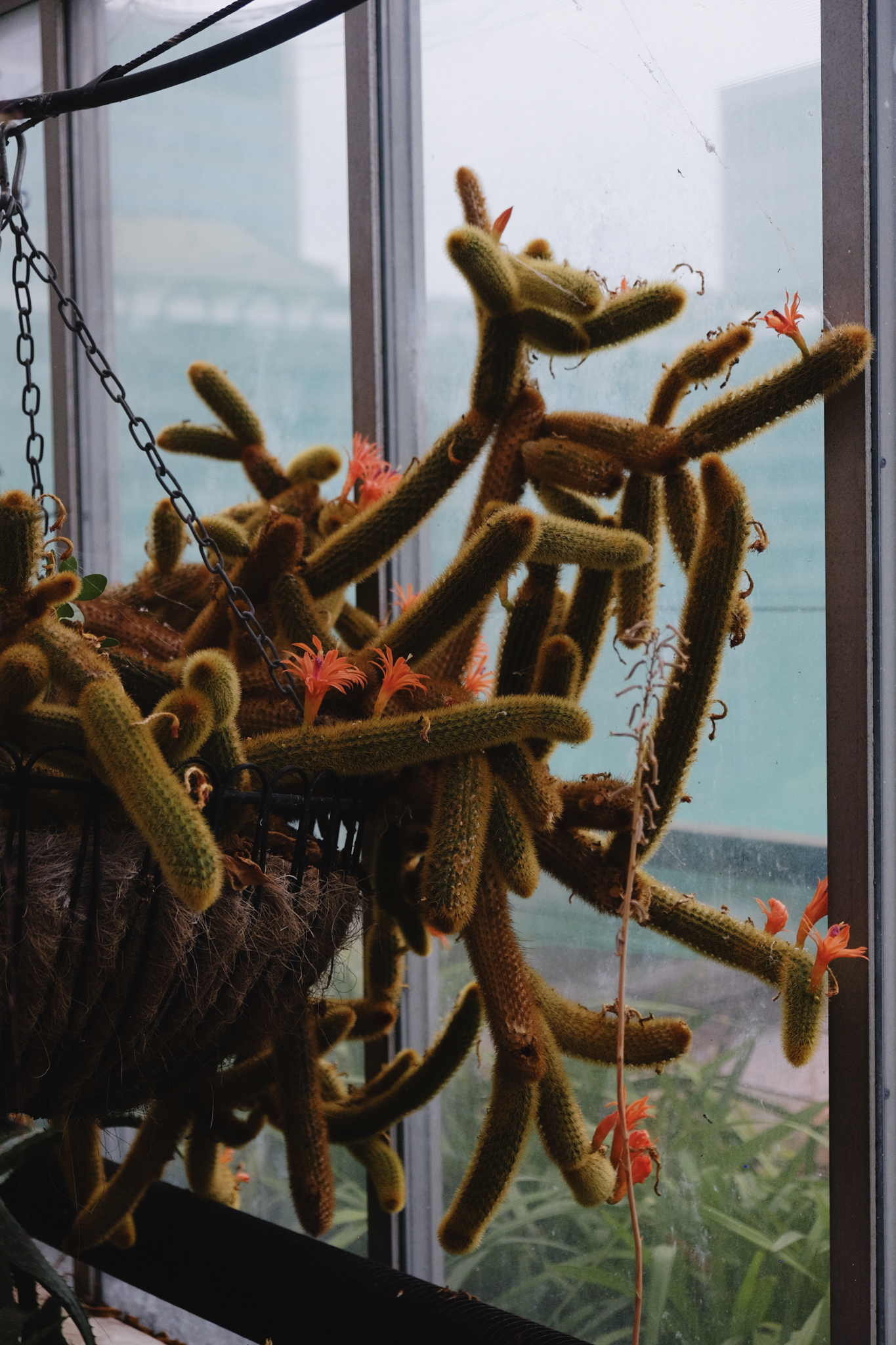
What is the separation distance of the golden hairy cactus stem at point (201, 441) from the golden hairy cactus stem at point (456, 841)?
53 cm

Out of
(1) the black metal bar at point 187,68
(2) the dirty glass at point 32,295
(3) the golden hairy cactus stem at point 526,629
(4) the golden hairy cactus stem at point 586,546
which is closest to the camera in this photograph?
(1) the black metal bar at point 187,68

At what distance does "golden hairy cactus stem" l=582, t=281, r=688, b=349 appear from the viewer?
36.5 inches

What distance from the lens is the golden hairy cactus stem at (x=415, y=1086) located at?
102 cm

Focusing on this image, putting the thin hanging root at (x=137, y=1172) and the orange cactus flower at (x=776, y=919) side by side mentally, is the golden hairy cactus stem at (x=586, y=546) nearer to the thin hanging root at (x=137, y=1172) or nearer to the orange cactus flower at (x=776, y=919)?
the orange cactus flower at (x=776, y=919)

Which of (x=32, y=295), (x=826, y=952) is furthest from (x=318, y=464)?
(x=32, y=295)

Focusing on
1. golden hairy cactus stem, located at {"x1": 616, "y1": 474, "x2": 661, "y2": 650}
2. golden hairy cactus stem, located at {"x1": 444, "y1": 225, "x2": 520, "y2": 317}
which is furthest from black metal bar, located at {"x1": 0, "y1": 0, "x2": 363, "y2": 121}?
golden hairy cactus stem, located at {"x1": 616, "y1": 474, "x2": 661, "y2": 650}

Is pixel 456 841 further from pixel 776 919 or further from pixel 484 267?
pixel 484 267

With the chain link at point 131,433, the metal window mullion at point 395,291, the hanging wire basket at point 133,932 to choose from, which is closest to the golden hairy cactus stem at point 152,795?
the hanging wire basket at point 133,932

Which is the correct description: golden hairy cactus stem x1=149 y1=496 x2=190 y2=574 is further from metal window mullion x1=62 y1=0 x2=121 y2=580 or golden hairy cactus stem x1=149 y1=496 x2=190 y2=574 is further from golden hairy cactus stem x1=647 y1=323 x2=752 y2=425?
metal window mullion x1=62 y1=0 x2=121 y2=580

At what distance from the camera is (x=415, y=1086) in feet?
3.51

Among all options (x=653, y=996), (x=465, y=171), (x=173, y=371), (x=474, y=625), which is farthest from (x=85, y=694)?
(x=173, y=371)

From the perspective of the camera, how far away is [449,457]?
0.96 metres

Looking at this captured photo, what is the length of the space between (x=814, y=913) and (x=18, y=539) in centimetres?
66

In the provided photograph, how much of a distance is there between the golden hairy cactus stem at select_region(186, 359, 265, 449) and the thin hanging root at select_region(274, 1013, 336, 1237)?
0.60 metres
